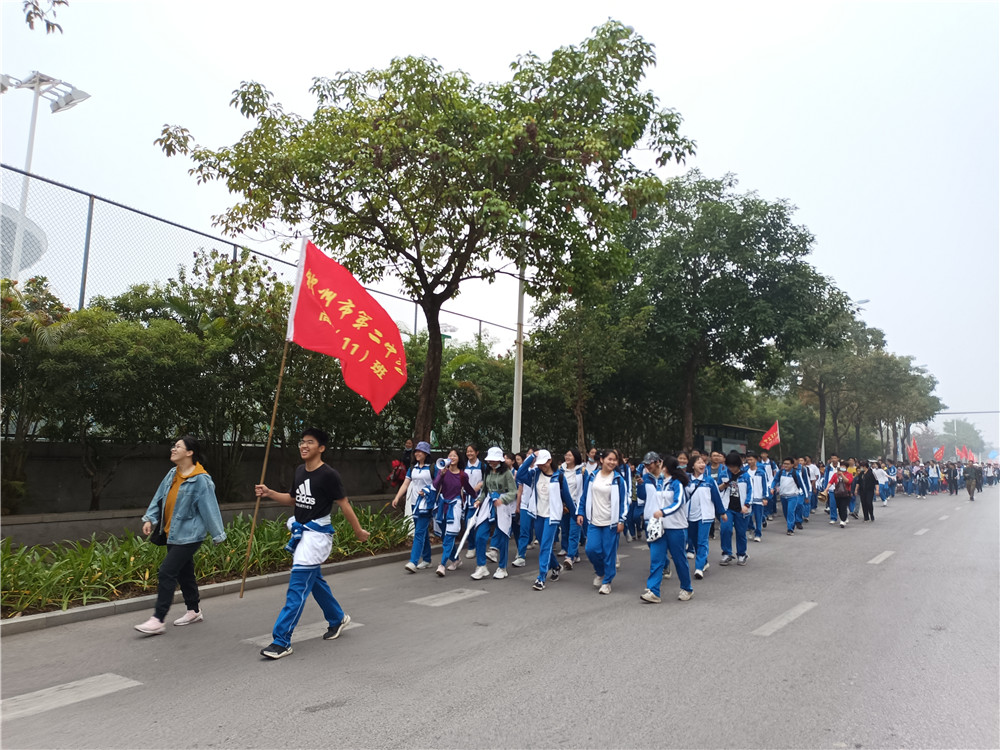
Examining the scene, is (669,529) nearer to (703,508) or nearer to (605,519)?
(605,519)

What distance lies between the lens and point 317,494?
5809 millimetres

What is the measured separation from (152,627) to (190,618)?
423 mm

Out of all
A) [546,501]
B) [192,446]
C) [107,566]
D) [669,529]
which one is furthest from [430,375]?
[192,446]

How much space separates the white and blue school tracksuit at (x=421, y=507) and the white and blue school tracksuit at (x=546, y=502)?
1.32 m

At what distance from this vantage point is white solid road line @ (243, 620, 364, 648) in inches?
234

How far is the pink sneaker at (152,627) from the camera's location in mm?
6094

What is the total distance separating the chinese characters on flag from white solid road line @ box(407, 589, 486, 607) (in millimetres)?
2266

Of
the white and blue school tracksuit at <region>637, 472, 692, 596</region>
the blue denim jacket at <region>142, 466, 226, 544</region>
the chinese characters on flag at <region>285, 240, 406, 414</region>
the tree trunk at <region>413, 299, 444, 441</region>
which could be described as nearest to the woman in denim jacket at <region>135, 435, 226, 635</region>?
the blue denim jacket at <region>142, 466, 226, 544</region>

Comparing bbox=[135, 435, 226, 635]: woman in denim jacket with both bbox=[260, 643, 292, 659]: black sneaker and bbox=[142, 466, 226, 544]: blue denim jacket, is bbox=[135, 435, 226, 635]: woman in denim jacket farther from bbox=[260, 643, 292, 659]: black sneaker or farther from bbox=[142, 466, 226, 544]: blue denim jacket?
bbox=[260, 643, 292, 659]: black sneaker

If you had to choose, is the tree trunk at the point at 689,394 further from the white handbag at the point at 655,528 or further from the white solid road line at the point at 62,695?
the white solid road line at the point at 62,695

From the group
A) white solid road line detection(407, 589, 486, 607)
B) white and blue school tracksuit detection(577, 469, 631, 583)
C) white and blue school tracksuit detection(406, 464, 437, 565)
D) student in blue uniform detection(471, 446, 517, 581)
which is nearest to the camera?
white solid road line detection(407, 589, 486, 607)

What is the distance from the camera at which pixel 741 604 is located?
25.5ft

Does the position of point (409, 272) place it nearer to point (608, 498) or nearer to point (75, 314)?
point (75, 314)

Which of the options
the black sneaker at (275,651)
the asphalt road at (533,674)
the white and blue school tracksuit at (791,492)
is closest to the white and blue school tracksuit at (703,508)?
the asphalt road at (533,674)
